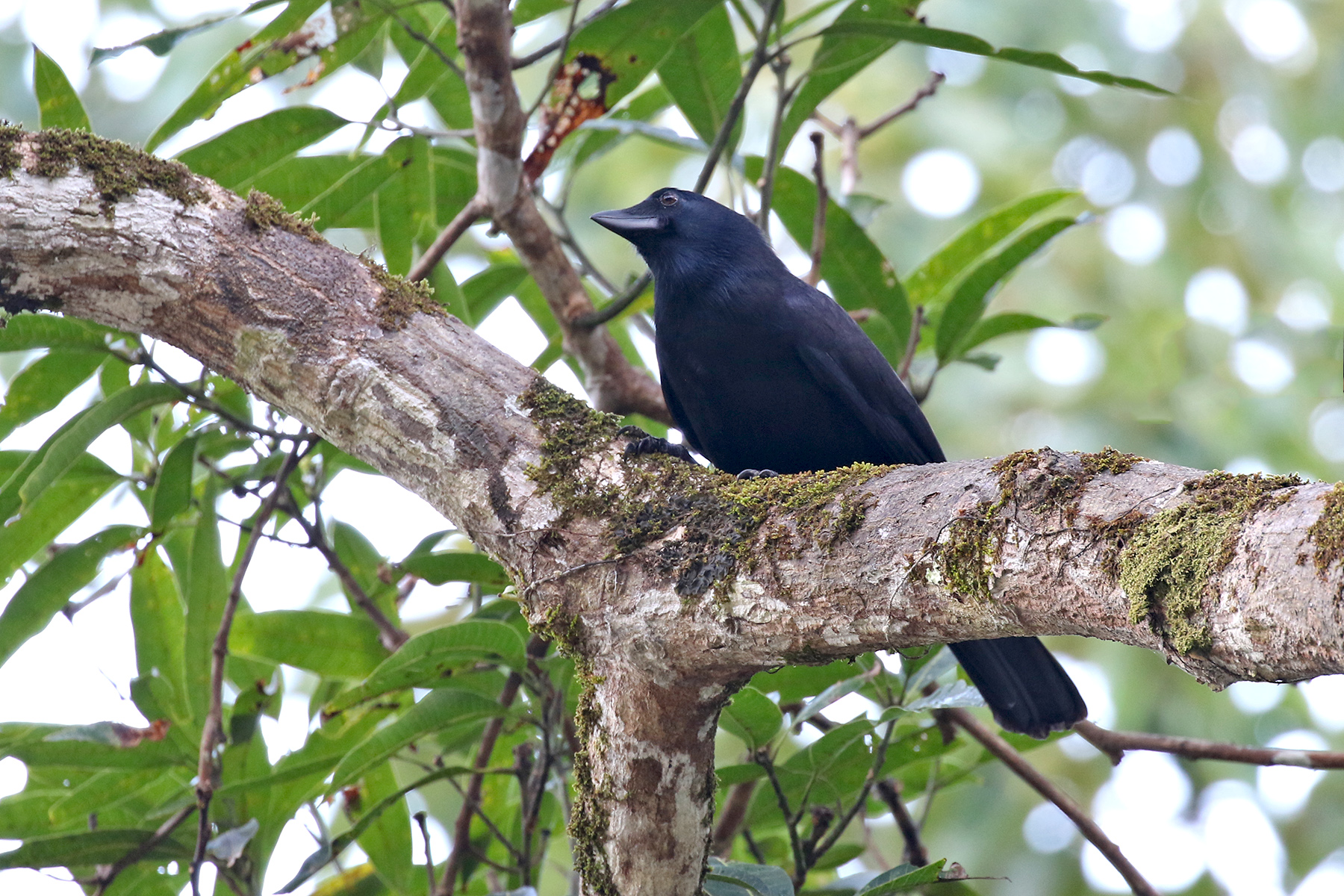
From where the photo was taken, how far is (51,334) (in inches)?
107

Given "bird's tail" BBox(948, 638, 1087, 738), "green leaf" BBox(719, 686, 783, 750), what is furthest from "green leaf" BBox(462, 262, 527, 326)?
"bird's tail" BBox(948, 638, 1087, 738)

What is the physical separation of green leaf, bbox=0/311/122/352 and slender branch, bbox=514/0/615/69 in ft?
3.59

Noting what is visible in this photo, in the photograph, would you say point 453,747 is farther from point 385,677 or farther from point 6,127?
point 6,127

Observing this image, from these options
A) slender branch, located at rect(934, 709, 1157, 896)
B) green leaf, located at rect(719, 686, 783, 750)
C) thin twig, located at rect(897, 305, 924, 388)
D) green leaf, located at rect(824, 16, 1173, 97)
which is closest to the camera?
green leaf, located at rect(719, 686, 783, 750)

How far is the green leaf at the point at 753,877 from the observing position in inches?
87.8

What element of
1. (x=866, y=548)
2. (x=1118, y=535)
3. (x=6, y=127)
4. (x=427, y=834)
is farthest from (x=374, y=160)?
(x=1118, y=535)

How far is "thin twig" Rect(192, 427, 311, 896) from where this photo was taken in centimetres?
246

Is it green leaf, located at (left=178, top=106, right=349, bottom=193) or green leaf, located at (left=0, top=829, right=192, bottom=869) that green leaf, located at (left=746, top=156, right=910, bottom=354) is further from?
green leaf, located at (left=0, top=829, right=192, bottom=869)

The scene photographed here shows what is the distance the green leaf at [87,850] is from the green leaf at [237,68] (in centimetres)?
157

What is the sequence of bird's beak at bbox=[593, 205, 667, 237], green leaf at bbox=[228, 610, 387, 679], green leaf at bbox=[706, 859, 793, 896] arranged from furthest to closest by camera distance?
bird's beak at bbox=[593, 205, 667, 237] → green leaf at bbox=[228, 610, 387, 679] → green leaf at bbox=[706, 859, 793, 896]

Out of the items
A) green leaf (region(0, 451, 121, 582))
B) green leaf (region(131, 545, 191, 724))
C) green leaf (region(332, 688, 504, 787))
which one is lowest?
green leaf (region(332, 688, 504, 787))

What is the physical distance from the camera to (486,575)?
298 cm

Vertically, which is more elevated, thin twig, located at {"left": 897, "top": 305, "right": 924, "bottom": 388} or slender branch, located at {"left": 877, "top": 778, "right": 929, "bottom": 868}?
thin twig, located at {"left": 897, "top": 305, "right": 924, "bottom": 388}

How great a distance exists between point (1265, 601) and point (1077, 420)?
15.8ft
